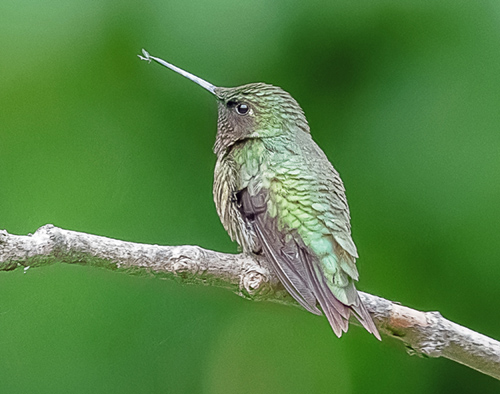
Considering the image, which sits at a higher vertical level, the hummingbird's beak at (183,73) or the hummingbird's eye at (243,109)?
the hummingbird's beak at (183,73)

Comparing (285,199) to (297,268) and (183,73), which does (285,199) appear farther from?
(183,73)

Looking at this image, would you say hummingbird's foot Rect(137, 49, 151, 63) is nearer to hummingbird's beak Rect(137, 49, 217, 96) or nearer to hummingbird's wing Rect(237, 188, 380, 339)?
hummingbird's beak Rect(137, 49, 217, 96)

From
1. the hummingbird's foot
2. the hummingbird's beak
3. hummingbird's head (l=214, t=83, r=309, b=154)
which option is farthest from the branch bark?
the hummingbird's foot

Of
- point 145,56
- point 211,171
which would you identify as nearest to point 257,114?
point 211,171

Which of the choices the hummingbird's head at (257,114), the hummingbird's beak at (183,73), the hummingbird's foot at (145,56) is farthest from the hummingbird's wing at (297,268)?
the hummingbird's foot at (145,56)

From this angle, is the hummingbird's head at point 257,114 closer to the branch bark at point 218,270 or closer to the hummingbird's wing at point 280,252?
the hummingbird's wing at point 280,252

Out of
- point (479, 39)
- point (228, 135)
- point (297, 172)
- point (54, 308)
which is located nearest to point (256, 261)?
point (297, 172)
